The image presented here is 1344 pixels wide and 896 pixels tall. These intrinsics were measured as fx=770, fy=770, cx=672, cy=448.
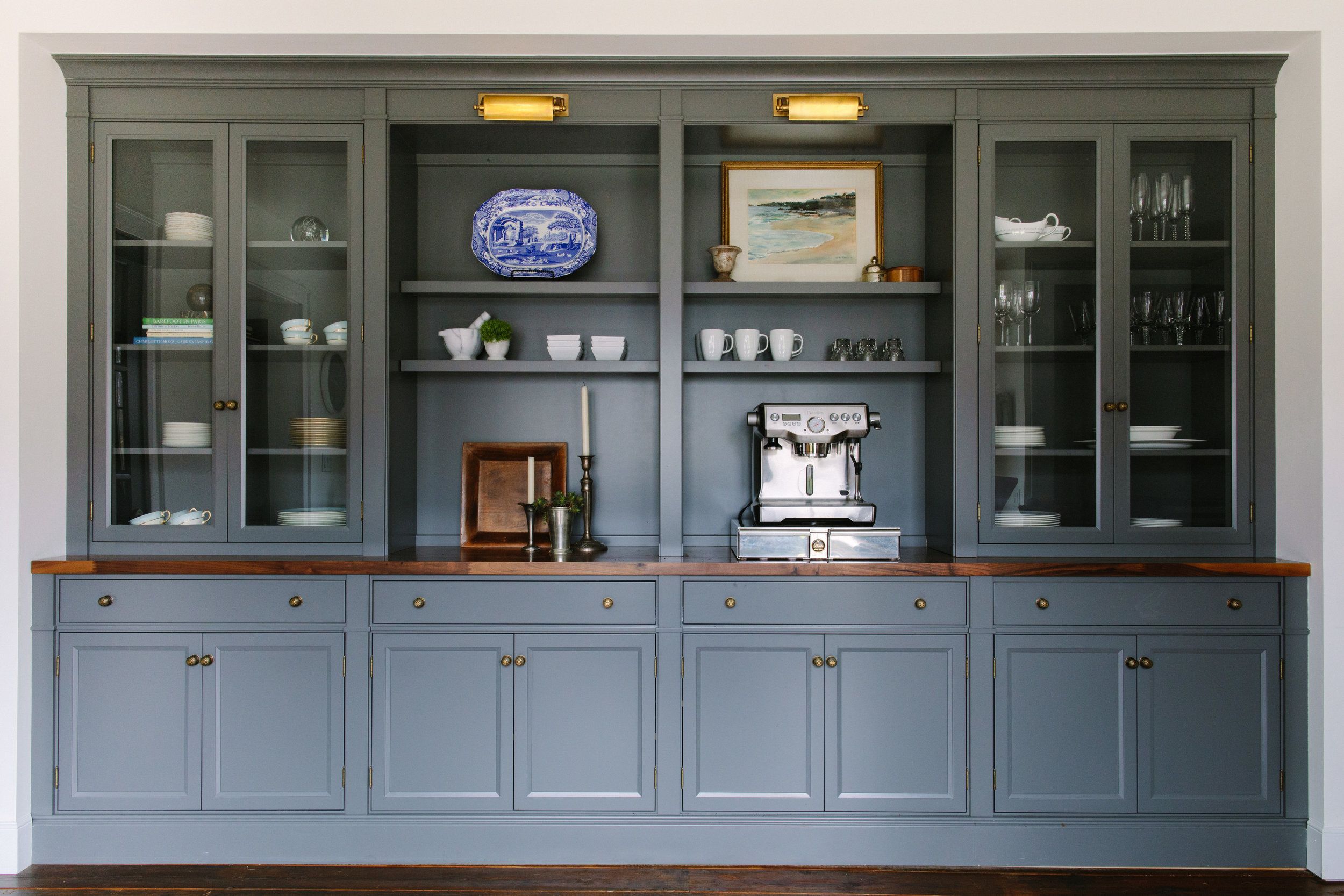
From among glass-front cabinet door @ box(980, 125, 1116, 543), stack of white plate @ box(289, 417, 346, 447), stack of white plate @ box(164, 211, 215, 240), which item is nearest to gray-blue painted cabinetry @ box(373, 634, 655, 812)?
stack of white plate @ box(289, 417, 346, 447)

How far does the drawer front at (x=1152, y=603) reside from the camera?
228cm

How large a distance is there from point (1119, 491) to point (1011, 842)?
1.11 m

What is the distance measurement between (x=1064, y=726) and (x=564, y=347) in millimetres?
1972

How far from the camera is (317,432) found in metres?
2.43

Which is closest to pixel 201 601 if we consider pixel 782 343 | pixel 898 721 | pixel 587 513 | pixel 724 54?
pixel 587 513

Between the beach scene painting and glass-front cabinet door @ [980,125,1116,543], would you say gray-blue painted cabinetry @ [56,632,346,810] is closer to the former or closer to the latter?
the beach scene painting

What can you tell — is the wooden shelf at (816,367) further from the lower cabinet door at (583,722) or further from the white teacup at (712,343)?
the lower cabinet door at (583,722)

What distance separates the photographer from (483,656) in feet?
7.54

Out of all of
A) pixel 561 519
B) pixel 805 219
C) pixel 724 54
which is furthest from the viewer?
pixel 805 219

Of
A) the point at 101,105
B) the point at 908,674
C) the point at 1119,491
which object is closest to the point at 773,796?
the point at 908,674

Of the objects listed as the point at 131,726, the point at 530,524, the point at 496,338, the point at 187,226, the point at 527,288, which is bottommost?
the point at 131,726

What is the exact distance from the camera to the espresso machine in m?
2.35

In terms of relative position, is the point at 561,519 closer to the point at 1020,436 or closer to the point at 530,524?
the point at 530,524

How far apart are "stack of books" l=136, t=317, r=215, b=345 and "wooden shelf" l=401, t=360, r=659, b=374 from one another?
59 centimetres
